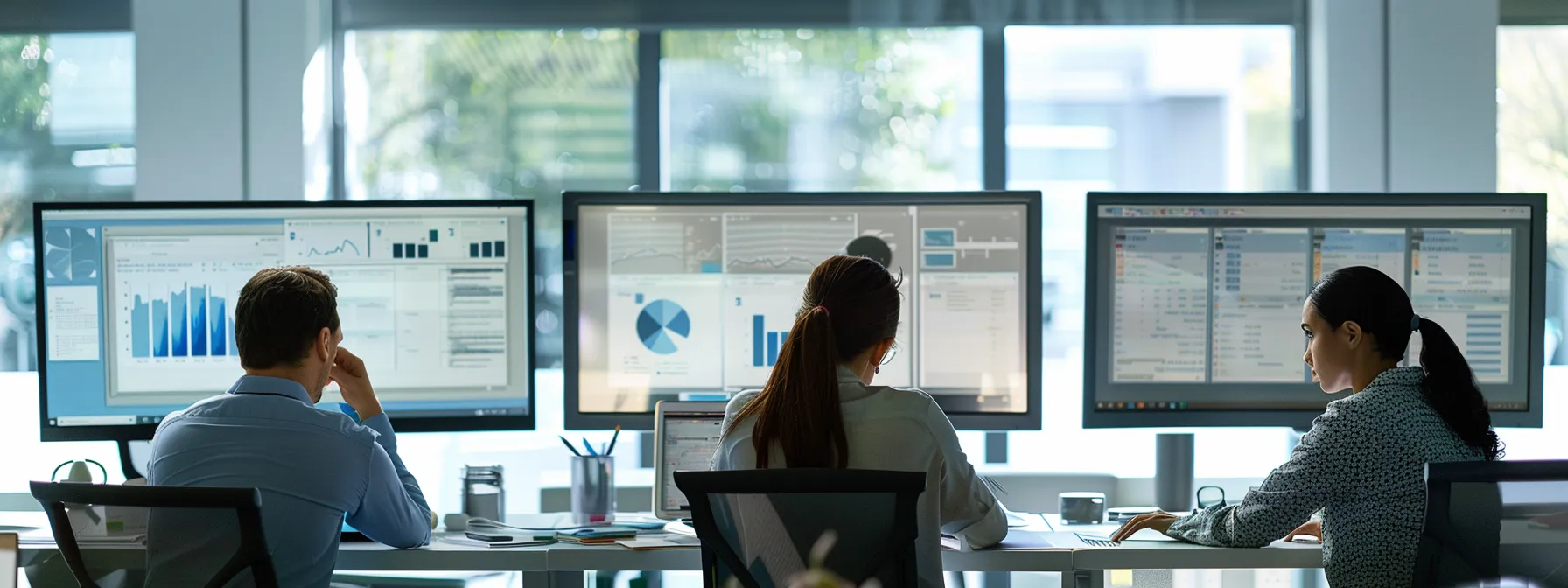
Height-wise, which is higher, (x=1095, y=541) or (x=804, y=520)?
(x=804, y=520)

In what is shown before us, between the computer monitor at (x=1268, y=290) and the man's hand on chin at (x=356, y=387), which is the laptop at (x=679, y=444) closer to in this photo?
the man's hand on chin at (x=356, y=387)

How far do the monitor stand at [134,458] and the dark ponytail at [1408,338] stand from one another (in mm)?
2493

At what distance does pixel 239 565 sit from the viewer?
5.63ft

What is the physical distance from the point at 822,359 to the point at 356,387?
1.04 metres

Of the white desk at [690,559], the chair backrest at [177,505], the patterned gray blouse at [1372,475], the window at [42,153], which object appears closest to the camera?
the chair backrest at [177,505]

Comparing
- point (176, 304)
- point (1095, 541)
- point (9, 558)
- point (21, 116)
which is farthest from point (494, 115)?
point (1095, 541)

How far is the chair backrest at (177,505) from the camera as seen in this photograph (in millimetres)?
1650

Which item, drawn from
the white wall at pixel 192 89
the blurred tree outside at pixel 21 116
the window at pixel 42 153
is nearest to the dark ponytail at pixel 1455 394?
the white wall at pixel 192 89

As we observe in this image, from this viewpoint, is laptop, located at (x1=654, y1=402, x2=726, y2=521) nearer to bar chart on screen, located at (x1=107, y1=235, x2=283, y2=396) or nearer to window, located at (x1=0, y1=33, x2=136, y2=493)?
bar chart on screen, located at (x1=107, y1=235, x2=283, y2=396)

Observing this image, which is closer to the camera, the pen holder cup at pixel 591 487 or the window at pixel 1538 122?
the pen holder cup at pixel 591 487

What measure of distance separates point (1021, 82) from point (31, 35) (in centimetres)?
286

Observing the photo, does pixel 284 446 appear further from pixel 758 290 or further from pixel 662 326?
pixel 758 290

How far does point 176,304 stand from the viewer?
2695mm

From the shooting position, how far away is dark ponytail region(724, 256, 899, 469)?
5.89 feet
